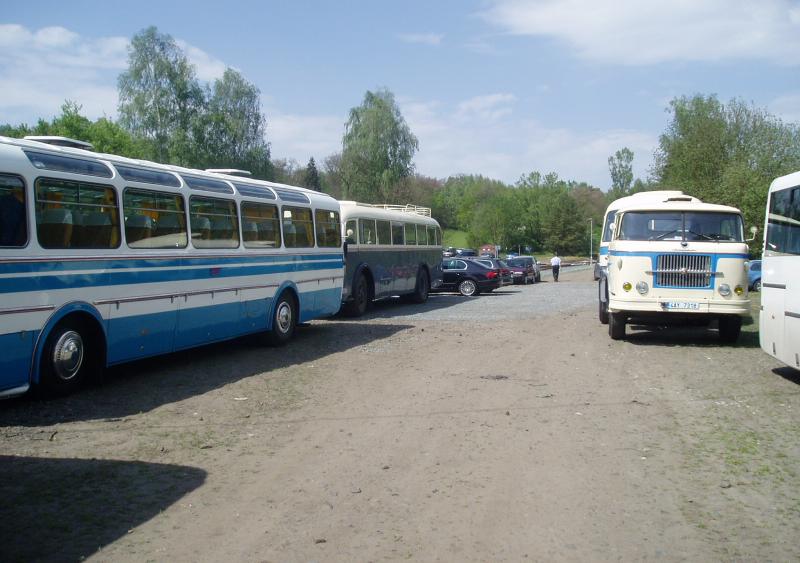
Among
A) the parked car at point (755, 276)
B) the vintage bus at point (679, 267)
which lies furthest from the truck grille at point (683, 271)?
the parked car at point (755, 276)

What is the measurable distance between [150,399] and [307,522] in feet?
16.2

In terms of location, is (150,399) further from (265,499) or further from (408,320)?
(408,320)

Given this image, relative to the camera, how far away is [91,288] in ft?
30.6

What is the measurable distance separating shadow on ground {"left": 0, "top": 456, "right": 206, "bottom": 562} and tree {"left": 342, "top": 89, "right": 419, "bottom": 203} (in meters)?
61.6

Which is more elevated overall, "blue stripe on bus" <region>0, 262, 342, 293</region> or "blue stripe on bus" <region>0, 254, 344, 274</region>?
"blue stripe on bus" <region>0, 254, 344, 274</region>

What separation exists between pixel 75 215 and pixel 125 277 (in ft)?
3.74

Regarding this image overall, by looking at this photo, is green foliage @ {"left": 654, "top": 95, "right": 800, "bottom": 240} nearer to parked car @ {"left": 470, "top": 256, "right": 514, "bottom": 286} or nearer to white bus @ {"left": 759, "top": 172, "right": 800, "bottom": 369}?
parked car @ {"left": 470, "top": 256, "right": 514, "bottom": 286}

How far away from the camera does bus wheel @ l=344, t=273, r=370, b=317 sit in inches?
832

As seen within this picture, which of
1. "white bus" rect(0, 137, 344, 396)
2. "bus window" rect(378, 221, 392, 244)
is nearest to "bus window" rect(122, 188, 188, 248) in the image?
"white bus" rect(0, 137, 344, 396)

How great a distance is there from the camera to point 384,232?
23.7 metres

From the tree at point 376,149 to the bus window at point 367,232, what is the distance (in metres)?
45.0

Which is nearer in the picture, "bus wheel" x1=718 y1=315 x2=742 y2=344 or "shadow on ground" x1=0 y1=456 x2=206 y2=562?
"shadow on ground" x1=0 y1=456 x2=206 y2=562

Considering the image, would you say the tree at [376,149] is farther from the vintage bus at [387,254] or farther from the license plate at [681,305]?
the license plate at [681,305]

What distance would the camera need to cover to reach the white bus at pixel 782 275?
386 inches
